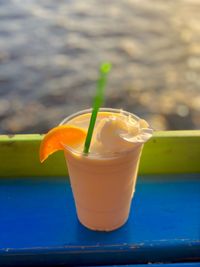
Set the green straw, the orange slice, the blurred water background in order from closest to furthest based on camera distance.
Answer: the green straw
the orange slice
the blurred water background

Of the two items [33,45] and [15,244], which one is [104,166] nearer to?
[15,244]

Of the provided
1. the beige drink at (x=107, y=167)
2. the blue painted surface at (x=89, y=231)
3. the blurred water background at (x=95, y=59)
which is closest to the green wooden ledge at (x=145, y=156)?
the blue painted surface at (x=89, y=231)

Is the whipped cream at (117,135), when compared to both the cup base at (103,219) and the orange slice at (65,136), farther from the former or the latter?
the cup base at (103,219)

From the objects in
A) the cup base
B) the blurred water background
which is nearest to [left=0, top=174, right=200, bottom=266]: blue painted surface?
the cup base

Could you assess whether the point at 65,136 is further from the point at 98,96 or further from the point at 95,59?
the point at 95,59

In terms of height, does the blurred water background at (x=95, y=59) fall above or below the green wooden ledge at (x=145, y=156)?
below

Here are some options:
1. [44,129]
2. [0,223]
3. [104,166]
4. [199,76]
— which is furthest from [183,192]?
[199,76]

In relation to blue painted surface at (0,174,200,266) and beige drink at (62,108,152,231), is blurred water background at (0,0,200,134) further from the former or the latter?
beige drink at (62,108,152,231)

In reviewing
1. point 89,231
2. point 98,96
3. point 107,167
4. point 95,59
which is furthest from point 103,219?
point 95,59
